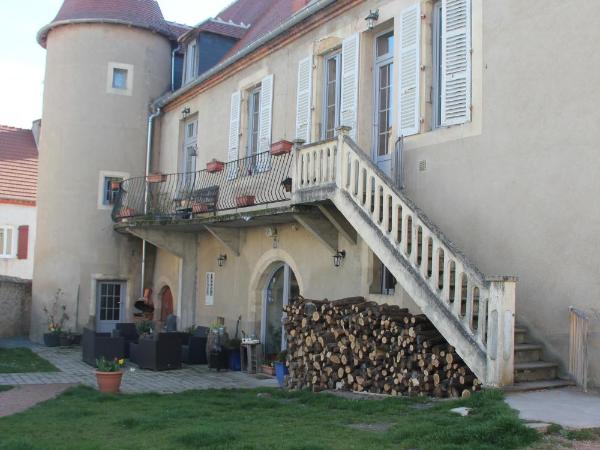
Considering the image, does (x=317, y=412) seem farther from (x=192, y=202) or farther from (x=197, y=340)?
(x=192, y=202)

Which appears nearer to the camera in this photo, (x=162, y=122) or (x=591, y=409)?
(x=591, y=409)

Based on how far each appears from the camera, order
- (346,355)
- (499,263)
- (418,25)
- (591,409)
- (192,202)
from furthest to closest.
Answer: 1. (192,202)
2. (418,25)
3. (346,355)
4. (499,263)
5. (591,409)

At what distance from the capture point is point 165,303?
1888cm

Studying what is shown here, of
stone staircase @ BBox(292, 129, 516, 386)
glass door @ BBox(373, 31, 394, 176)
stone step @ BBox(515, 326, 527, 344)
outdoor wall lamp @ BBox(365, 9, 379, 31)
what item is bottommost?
stone step @ BBox(515, 326, 527, 344)

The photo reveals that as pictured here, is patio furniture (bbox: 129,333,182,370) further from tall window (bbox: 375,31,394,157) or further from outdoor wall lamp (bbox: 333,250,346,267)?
tall window (bbox: 375,31,394,157)

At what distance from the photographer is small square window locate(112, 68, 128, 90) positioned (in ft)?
62.9

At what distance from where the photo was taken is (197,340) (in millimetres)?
14719

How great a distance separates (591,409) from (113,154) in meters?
15.0

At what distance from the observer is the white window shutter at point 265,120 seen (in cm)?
1381

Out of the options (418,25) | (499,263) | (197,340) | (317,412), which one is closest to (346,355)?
(317,412)

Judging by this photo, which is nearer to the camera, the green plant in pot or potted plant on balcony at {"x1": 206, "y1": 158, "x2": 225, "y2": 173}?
potted plant on balcony at {"x1": 206, "y1": 158, "x2": 225, "y2": 173}

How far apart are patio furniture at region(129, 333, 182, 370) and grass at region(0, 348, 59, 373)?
1.68 metres

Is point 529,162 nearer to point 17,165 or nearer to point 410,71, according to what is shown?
point 410,71

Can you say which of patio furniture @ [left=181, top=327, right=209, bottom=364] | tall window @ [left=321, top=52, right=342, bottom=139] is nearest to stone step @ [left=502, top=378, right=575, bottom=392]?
tall window @ [left=321, top=52, right=342, bottom=139]
